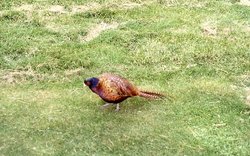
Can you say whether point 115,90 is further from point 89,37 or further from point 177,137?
point 89,37

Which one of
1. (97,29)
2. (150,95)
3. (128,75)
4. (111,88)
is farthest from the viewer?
(97,29)

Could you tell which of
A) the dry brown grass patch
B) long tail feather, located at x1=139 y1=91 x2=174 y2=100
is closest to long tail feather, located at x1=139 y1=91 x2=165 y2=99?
long tail feather, located at x1=139 y1=91 x2=174 y2=100

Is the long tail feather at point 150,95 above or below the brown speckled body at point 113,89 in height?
below

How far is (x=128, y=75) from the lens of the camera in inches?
260

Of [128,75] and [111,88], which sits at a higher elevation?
[111,88]

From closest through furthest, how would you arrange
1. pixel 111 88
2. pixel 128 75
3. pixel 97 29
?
1. pixel 111 88
2. pixel 128 75
3. pixel 97 29

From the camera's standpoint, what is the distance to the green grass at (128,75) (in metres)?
5.40

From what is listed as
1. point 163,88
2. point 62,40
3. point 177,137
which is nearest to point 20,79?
point 62,40

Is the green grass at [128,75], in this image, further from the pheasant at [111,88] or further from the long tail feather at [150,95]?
the pheasant at [111,88]

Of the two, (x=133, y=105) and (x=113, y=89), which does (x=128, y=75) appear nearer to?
(x=133, y=105)

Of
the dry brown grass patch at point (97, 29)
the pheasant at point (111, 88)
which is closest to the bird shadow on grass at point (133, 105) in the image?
the pheasant at point (111, 88)

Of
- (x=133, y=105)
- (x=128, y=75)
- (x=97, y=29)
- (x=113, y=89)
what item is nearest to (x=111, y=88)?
(x=113, y=89)

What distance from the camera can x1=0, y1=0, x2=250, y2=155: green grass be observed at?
17.7ft

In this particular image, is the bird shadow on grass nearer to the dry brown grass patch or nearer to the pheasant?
the pheasant
